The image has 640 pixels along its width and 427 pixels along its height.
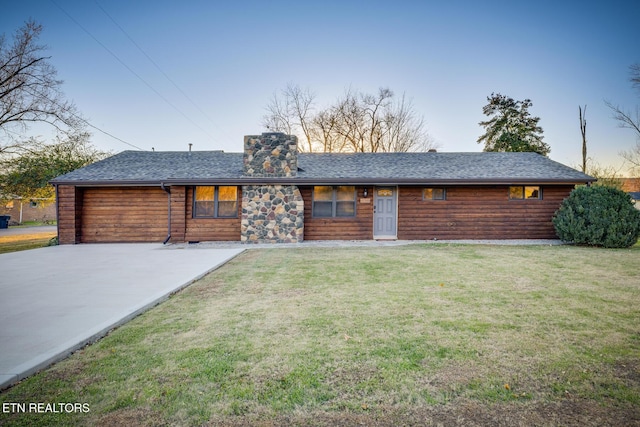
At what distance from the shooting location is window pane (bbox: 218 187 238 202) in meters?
12.3

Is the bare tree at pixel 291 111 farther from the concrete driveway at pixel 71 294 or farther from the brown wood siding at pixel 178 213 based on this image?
the concrete driveway at pixel 71 294

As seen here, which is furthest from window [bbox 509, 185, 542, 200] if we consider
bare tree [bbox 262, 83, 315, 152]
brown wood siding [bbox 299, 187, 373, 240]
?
bare tree [bbox 262, 83, 315, 152]

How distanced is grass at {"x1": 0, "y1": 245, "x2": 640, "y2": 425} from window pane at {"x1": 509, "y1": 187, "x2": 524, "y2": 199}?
793cm

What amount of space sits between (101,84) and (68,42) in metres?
2.09

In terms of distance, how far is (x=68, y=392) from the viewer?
2.21 m

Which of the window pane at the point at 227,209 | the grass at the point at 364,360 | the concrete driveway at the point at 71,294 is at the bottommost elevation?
the concrete driveway at the point at 71,294

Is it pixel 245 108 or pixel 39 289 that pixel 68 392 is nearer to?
pixel 39 289

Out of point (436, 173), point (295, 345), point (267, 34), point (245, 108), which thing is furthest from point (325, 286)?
point (245, 108)

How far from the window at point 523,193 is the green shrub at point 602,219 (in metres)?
1.50

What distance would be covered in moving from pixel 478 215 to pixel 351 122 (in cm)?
1653

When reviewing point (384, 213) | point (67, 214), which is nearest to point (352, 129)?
point (384, 213)

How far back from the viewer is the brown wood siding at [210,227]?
1219 cm

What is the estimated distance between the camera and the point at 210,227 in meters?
12.2

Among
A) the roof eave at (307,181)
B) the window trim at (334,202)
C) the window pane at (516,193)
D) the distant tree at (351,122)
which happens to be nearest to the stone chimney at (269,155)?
the roof eave at (307,181)
